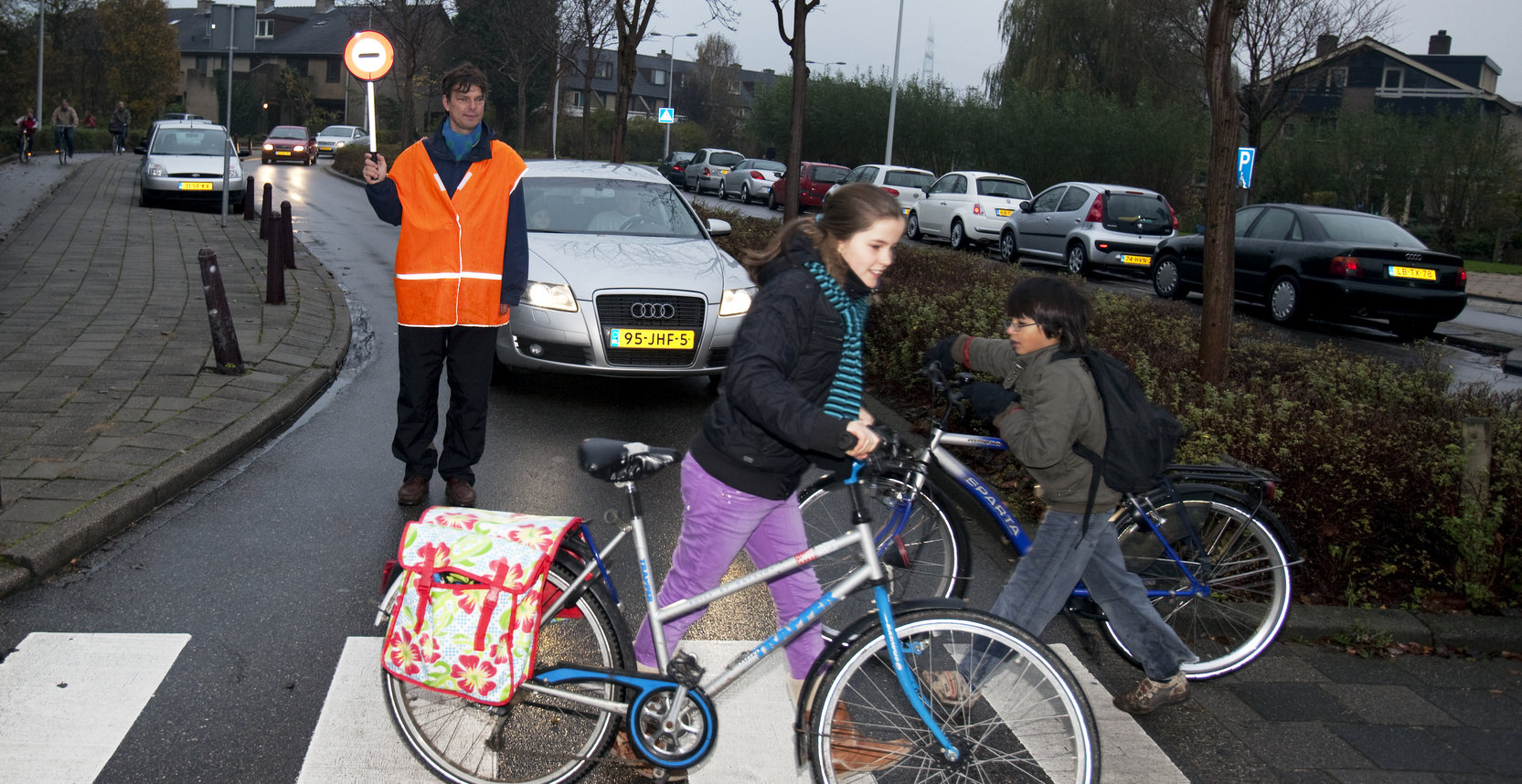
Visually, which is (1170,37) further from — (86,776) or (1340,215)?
(86,776)

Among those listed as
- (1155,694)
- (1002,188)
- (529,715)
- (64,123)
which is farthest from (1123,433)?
(64,123)

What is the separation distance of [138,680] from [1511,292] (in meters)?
23.9

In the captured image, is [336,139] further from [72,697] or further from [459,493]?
[72,697]

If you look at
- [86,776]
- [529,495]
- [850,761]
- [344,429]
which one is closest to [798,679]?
[850,761]

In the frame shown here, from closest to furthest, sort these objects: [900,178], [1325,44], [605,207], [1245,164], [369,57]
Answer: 1. [369,57]
2. [605,207]
3. [1245,164]
4. [1325,44]
5. [900,178]

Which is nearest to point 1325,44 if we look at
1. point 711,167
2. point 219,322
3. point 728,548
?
point 711,167

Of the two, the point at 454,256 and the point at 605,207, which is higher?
the point at 605,207

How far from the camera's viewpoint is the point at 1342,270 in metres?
14.9

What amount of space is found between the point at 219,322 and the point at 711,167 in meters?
34.9

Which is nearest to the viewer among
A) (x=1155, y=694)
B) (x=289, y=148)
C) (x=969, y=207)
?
(x=1155, y=694)

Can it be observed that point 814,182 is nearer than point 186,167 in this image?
No

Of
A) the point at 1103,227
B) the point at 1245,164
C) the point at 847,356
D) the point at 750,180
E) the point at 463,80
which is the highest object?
the point at 1245,164

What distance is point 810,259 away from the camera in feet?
10.4

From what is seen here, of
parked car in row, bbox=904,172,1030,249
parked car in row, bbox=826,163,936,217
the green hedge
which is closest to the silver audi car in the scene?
the green hedge
